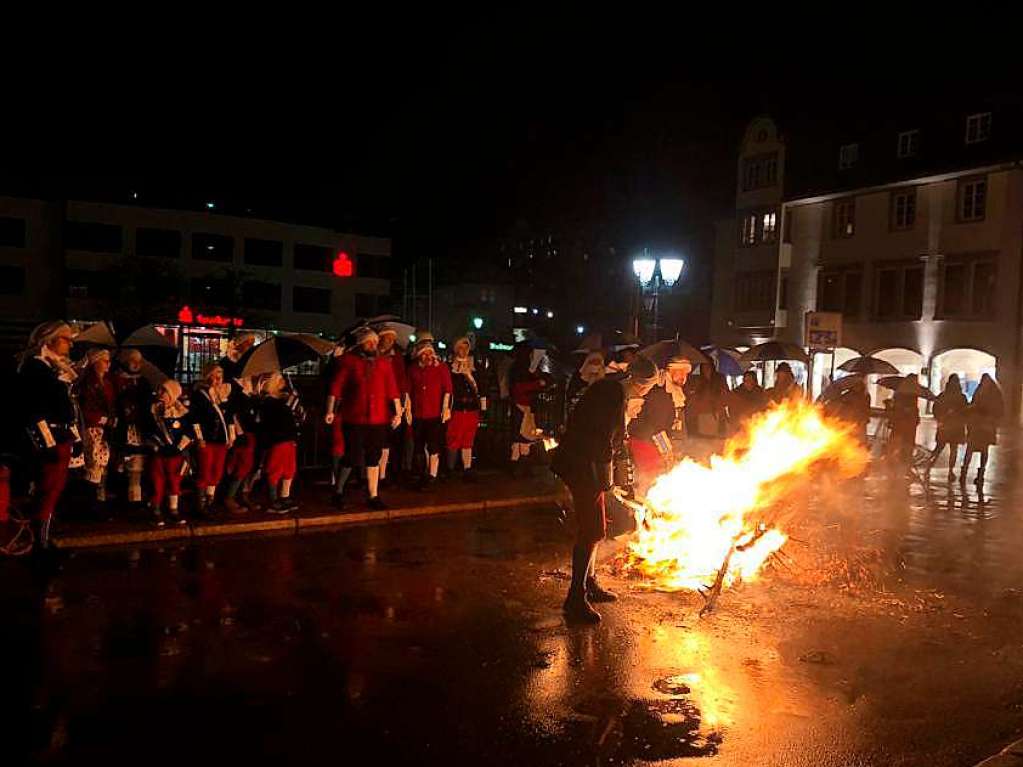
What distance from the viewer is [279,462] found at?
10508 millimetres

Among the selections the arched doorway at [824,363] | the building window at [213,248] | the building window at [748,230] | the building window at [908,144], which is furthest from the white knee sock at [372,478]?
the building window at [213,248]

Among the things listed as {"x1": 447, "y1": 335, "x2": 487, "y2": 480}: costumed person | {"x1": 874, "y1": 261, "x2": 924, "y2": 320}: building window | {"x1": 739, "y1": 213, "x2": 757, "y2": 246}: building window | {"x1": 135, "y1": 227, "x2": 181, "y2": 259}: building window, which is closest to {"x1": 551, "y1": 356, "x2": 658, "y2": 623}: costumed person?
{"x1": 447, "y1": 335, "x2": 487, "y2": 480}: costumed person

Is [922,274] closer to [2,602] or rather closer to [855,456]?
[855,456]

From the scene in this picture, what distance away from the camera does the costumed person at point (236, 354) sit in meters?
10.8

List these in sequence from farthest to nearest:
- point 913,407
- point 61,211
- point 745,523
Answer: point 61,211
point 913,407
point 745,523

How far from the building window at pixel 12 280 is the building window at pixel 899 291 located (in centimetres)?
5029

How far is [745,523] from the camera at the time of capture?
8031 mm

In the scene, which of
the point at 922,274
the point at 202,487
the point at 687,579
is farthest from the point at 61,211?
the point at 687,579

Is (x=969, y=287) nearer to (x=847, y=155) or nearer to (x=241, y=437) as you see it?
(x=847, y=155)

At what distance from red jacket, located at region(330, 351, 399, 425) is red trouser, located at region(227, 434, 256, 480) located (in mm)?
1127

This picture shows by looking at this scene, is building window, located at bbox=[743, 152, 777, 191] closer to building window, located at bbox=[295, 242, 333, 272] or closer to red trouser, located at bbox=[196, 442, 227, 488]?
building window, located at bbox=[295, 242, 333, 272]

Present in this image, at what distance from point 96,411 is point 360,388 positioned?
2.94m

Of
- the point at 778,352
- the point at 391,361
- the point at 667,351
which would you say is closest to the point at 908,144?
the point at 778,352

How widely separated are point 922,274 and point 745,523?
1225 inches
